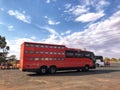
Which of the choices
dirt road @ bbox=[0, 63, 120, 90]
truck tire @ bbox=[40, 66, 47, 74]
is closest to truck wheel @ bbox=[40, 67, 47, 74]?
truck tire @ bbox=[40, 66, 47, 74]

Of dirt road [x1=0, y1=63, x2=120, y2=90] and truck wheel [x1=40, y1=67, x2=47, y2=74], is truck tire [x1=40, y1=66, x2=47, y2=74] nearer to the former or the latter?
truck wheel [x1=40, y1=67, x2=47, y2=74]

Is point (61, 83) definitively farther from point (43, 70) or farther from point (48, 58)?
point (48, 58)

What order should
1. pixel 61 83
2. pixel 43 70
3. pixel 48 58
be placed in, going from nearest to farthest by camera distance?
pixel 61 83 < pixel 43 70 < pixel 48 58

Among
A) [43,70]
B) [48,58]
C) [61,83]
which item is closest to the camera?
A: [61,83]

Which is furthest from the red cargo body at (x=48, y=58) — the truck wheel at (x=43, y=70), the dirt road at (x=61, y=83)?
the dirt road at (x=61, y=83)

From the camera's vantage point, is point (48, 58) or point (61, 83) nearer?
point (61, 83)

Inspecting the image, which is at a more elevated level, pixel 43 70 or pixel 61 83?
pixel 43 70

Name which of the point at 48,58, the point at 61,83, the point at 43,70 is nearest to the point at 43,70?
the point at 43,70

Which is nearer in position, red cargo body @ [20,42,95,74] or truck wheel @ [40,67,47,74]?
red cargo body @ [20,42,95,74]

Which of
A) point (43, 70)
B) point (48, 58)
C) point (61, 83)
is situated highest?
point (48, 58)

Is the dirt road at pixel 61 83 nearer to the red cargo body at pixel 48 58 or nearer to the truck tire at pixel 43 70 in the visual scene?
the red cargo body at pixel 48 58

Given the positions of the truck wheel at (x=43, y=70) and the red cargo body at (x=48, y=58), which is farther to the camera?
the truck wheel at (x=43, y=70)

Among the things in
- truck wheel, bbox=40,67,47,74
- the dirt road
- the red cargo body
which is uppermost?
the red cargo body

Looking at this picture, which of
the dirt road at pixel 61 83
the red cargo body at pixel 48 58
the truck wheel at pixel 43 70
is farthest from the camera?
the truck wheel at pixel 43 70
